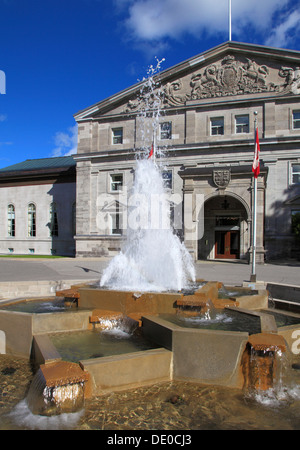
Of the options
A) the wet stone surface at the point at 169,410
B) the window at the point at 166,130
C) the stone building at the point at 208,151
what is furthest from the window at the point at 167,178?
the wet stone surface at the point at 169,410

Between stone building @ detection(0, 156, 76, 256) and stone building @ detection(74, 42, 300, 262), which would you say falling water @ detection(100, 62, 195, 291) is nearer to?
stone building @ detection(74, 42, 300, 262)

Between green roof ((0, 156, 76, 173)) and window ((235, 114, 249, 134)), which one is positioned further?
green roof ((0, 156, 76, 173))

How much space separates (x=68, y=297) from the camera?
855 centimetres

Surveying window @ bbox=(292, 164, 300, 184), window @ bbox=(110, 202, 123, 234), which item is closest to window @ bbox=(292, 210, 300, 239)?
window @ bbox=(292, 164, 300, 184)

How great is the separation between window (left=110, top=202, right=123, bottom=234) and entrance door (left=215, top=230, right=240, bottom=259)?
865 cm

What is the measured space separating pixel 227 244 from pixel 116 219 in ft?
33.2

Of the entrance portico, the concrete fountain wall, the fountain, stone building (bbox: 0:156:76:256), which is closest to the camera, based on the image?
the fountain

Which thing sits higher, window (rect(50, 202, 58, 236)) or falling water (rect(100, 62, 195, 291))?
window (rect(50, 202, 58, 236))

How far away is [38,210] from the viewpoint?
35.8 meters

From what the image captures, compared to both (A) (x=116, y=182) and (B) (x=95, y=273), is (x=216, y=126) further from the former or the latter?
(B) (x=95, y=273)

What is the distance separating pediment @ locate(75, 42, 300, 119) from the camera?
25609mm
